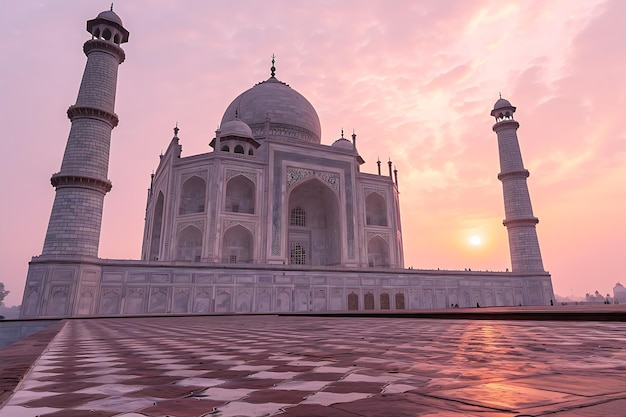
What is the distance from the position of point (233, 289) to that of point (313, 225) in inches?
376

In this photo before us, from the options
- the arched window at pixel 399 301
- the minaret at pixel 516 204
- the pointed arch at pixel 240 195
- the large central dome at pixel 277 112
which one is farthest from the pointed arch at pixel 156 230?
the minaret at pixel 516 204

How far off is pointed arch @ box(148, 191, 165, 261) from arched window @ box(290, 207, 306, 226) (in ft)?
25.1

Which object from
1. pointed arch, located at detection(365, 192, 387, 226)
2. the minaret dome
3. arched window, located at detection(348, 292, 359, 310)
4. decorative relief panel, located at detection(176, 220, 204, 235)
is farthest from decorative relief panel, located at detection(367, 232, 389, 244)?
the minaret dome

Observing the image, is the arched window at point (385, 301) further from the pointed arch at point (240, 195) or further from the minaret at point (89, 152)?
the minaret at point (89, 152)

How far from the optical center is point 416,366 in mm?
1802

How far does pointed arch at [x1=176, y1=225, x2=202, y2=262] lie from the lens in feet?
65.7

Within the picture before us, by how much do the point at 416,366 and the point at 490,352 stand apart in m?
0.78

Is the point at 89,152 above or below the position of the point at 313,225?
above

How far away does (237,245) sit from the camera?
2069 cm

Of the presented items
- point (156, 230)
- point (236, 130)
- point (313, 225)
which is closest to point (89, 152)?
point (236, 130)

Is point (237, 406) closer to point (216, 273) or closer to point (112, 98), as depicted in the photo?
point (216, 273)

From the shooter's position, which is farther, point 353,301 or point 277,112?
point 277,112

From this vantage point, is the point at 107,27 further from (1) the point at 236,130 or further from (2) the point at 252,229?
(2) the point at 252,229

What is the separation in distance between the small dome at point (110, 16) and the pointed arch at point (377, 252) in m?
16.5
